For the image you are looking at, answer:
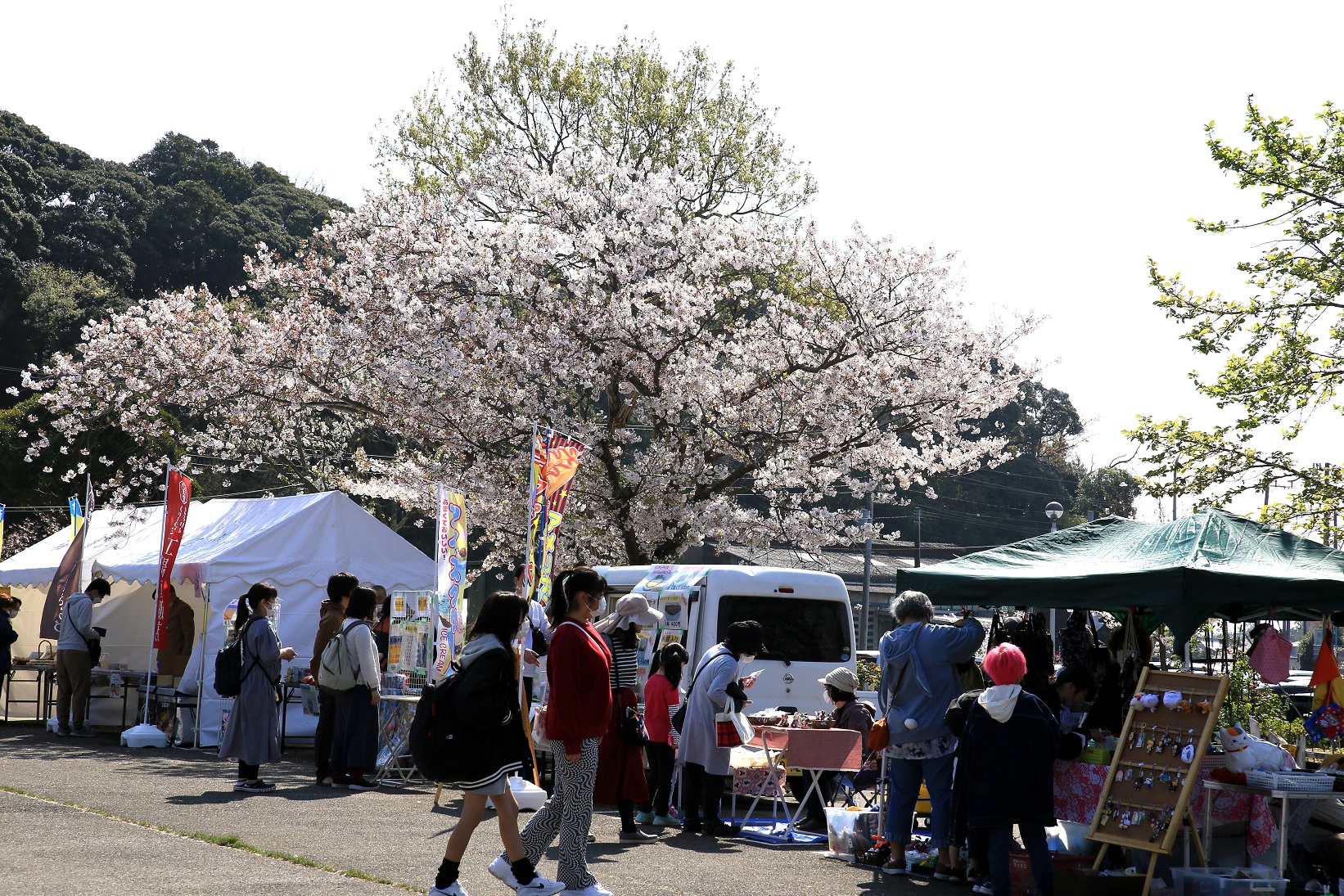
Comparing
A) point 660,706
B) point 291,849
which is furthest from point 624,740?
point 291,849

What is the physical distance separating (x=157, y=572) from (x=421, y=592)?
5.18 metres

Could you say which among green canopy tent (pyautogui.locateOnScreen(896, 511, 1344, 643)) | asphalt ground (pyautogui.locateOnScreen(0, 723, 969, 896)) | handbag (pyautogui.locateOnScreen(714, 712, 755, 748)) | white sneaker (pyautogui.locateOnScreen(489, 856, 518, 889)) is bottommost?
asphalt ground (pyautogui.locateOnScreen(0, 723, 969, 896))

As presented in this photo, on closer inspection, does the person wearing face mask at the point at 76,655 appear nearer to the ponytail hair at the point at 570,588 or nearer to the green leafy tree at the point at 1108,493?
the ponytail hair at the point at 570,588

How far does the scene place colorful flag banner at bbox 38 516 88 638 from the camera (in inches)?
640

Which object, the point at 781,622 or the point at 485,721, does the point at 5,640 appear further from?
the point at 485,721

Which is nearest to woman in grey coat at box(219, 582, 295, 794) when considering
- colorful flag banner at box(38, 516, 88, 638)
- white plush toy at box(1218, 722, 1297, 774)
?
colorful flag banner at box(38, 516, 88, 638)

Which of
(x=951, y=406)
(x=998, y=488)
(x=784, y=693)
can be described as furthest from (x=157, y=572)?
(x=998, y=488)

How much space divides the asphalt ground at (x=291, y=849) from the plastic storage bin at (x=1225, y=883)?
1244 mm

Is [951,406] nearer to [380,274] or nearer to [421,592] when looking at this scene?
[380,274]

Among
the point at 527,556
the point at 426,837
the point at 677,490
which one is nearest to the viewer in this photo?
the point at 426,837

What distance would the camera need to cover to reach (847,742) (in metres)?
9.12

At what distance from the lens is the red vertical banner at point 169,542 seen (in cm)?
1411

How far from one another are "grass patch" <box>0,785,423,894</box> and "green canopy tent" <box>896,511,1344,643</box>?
12.4 ft

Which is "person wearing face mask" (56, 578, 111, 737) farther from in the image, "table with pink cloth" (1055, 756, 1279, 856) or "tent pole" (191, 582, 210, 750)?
"table with pink cloth" (1055, 756, 1279, 856)
